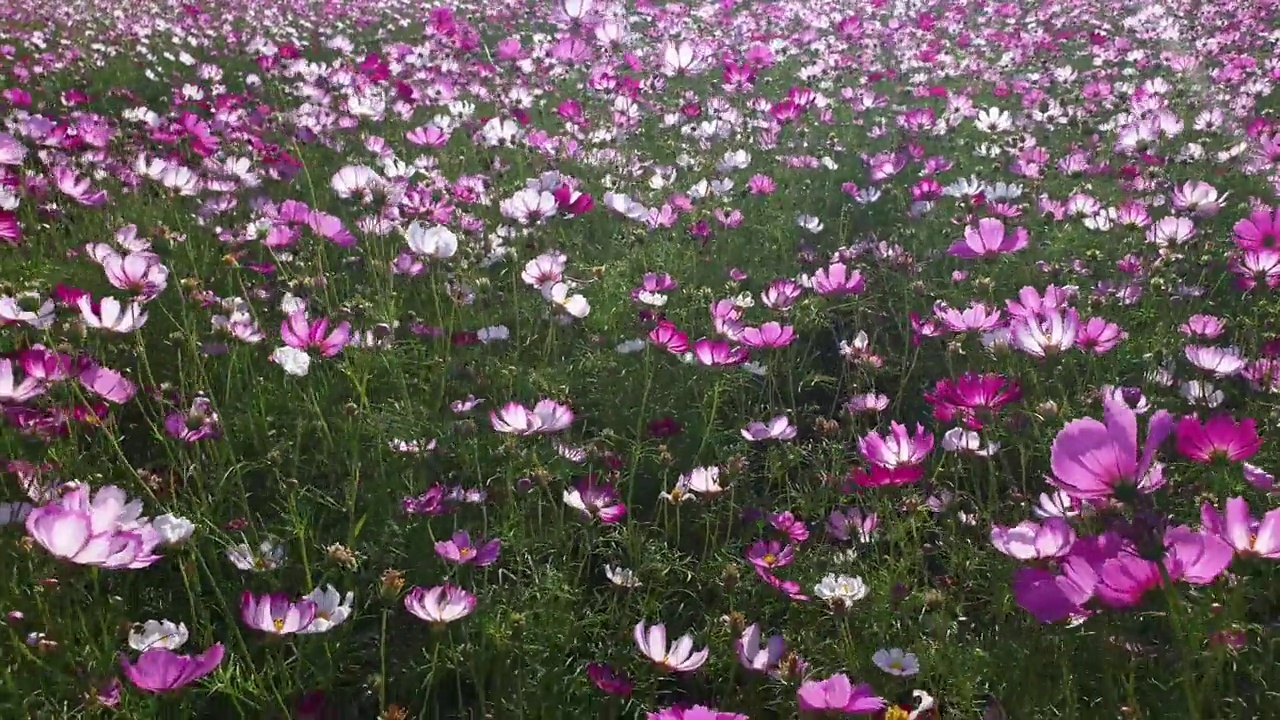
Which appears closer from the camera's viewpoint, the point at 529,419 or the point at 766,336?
the point at 529,419

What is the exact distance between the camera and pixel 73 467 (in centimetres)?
157

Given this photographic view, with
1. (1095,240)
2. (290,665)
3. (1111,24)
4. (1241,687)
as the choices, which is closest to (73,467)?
(290,665)

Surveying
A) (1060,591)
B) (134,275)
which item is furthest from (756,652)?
(134,275)

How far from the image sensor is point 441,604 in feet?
3.96

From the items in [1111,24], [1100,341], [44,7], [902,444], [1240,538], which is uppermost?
[1240,538]

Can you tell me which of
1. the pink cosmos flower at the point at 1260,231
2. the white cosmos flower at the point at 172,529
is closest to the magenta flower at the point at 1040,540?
the pink cosmos flower at the point at 1260,231

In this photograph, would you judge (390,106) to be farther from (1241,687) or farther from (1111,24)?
(1111,24)

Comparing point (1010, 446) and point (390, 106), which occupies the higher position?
point (1010, 446)

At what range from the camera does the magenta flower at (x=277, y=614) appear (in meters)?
1.14

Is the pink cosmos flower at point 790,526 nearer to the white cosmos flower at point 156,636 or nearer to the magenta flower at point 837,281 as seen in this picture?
the magenta flower at point 837,281

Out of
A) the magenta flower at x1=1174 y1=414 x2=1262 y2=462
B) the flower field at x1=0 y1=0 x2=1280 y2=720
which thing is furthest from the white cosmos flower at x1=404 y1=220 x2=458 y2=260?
the magenta flower at x1=1174 y1=414 x2=1262 y2=462

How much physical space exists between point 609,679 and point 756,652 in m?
0.19

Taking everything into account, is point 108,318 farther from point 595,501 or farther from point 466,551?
point 595,501

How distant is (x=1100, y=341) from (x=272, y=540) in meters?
1.30
